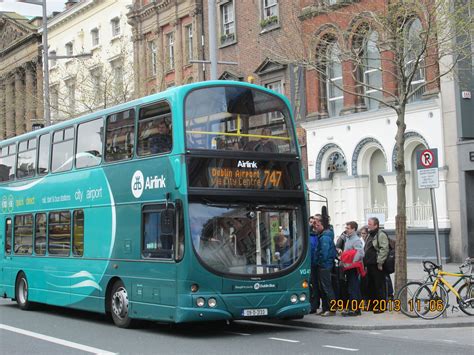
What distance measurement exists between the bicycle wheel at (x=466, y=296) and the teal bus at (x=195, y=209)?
3132 mm

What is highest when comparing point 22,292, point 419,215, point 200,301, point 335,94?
point 335,94

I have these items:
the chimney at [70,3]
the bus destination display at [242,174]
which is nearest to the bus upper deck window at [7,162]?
the bus destination display at [242,174]

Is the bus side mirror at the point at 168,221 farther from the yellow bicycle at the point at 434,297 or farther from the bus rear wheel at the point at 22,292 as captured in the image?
the bus rear wheel at the point at 22,292

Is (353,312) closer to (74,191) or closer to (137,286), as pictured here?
(137,286)

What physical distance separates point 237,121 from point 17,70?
45480 mm

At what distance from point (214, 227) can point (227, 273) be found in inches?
30.0

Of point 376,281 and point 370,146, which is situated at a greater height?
point 370,146

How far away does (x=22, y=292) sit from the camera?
19.6 metres

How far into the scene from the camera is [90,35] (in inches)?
1861

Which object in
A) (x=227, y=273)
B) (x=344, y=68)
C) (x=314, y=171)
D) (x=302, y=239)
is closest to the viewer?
(x=227, y=273)

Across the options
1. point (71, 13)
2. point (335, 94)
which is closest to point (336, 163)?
point (335, 94)

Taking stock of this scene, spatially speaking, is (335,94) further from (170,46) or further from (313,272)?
(313,272)

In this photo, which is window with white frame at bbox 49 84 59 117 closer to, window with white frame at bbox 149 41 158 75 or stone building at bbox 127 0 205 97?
stone building at bbox 127 0 205 97

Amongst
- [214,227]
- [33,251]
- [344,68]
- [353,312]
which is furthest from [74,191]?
[344,68]
